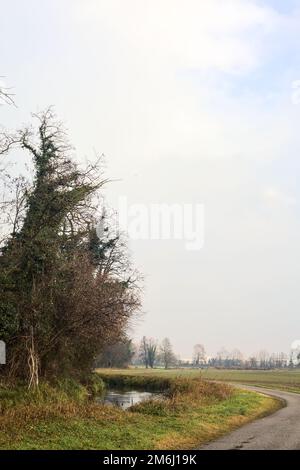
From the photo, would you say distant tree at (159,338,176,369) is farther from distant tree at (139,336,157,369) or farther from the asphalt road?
the asphalt road

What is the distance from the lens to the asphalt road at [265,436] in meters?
15.3

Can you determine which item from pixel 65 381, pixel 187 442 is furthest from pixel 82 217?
pixel 187 442

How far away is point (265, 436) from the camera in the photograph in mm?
17594

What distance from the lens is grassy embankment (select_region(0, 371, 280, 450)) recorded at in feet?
48.9

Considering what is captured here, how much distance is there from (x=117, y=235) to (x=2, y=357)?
18.8 meters

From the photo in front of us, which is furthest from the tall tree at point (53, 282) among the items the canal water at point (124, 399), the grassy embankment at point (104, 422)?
the canal water at point (124, 399)

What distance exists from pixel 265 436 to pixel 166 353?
171160 millimetres

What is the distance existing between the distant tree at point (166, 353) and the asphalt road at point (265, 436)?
534 feet

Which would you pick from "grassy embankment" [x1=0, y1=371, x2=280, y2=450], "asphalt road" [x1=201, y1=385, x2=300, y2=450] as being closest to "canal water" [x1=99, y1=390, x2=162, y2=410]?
"grassy embankment" [x1=0, y1=371, x2=280, y2=450]

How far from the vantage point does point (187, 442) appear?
16500 mm

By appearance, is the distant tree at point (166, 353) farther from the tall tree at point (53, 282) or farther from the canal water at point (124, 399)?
the tall tree at point (53, 282)

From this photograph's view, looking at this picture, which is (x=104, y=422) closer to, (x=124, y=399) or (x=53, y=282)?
(x=53, y=282)

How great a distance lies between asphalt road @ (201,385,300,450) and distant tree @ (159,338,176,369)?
162724 mm
